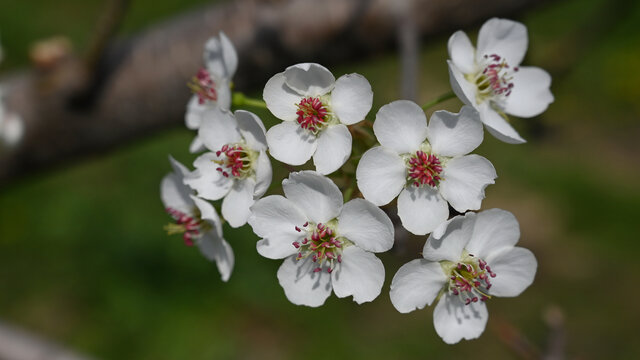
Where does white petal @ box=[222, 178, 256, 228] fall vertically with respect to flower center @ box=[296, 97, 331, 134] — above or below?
below

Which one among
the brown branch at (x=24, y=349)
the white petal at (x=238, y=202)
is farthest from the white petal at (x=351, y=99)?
the brown branch at (x=24, y=349)

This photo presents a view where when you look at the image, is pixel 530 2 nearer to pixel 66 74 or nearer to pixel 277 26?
pixel 277 26

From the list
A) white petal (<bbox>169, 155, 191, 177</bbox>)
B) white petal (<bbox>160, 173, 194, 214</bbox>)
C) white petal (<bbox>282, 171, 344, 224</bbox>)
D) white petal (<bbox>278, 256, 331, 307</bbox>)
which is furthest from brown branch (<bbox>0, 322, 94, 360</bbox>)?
white petal (<bbox>282, 171, 344, 224</bbox>)

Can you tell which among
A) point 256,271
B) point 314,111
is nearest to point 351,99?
point 314,111

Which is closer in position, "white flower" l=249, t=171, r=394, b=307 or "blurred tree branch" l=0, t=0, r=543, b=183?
"white flower" l=249, t=171, r=394, b=307

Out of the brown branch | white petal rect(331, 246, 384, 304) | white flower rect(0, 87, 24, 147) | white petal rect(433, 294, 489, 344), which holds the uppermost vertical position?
white petal rect(331, 246, 384, 304)

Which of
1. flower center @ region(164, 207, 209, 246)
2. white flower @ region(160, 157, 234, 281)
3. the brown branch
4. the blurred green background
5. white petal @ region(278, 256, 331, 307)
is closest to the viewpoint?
white petal @ region(278, 256, 331, 307)

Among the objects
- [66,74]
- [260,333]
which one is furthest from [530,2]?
[260,333]

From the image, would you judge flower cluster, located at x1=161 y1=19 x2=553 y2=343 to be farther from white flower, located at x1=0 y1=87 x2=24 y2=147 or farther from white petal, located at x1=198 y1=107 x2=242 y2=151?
white flower, located at x1=0 y1=87 x2=24 y2=147

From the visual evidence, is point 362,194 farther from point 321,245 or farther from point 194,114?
point 194,114
